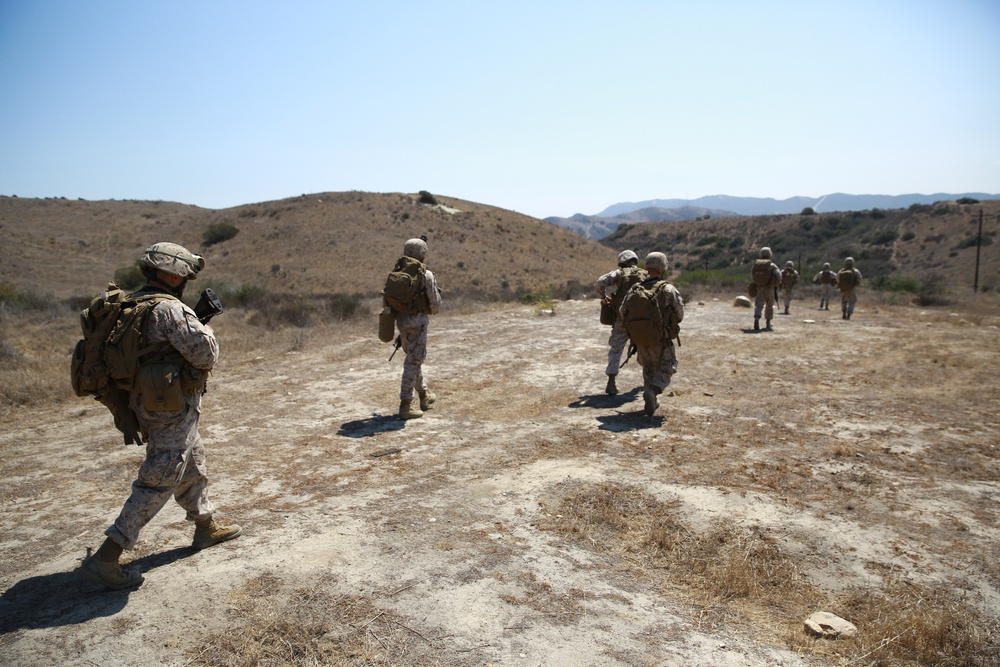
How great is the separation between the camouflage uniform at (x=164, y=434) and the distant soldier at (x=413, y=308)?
3.34 meters

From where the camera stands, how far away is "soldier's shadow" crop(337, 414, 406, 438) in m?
6.75

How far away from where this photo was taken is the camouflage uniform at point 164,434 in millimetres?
3521

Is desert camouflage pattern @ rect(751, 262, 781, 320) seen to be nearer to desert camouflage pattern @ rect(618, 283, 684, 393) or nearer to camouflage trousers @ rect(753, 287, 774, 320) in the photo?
camouflage trousers @ rect(753, 287, 774, 320)

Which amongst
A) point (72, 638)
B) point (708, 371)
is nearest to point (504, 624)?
point (72, 638)

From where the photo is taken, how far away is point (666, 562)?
3830 millimetres

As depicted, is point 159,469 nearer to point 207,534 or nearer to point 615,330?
point 207,534

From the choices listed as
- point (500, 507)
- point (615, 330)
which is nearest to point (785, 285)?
point (615, 330)

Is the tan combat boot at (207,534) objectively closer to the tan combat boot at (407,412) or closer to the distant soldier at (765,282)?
the tan combat boot at (407,412)

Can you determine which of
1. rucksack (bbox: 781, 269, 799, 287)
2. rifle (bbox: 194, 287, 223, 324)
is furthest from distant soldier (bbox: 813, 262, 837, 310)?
rifle (bbox: 194, 287, 223, 324)

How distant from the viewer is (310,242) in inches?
1772

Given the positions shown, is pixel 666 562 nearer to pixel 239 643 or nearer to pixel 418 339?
pixel 239 643

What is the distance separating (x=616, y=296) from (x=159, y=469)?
6.21 metres

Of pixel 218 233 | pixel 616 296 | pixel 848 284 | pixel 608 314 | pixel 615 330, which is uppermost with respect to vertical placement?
pixel 218 233

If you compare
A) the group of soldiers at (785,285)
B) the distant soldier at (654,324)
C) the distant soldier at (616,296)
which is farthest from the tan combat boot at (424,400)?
the group of soldiers at (785,285)
